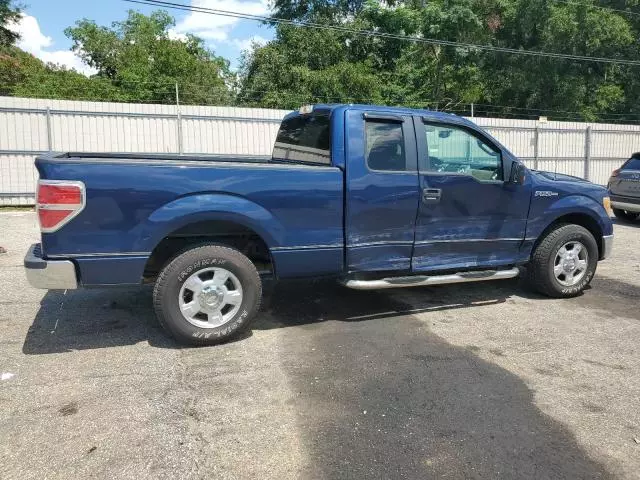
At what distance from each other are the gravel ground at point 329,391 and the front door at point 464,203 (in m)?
0.60

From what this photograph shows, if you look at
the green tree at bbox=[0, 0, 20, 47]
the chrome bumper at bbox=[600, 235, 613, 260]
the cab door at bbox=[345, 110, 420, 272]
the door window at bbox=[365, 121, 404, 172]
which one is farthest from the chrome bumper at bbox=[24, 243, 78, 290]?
the green tree at bbox=[0, 0, 20, 47]

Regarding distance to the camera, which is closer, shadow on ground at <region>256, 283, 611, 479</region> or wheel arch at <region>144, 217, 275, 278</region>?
shadow on ground at <region>256, 283, 611, 479</region>

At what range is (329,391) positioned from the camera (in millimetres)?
3908

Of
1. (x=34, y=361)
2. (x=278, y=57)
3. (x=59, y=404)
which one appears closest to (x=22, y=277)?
(x=34, y=361)

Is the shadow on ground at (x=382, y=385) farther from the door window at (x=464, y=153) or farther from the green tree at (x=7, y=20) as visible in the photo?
the green tree at (x=7, y=20)

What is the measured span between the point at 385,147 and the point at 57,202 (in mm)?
2811

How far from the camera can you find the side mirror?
5.64m

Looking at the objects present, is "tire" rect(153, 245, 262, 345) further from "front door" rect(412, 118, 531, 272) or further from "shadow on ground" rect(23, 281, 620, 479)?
"front door" rect(412, 118, 531, 272)

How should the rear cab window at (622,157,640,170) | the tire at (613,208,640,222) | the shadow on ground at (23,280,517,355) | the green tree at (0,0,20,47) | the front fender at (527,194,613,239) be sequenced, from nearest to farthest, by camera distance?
the shadow on ground at (23,280,517,355) → the front fender at (527,194,613,239) → the rear cab window at (622,157,640,170) → the tire at (613,208,640,222) → the green tree at (0,0,20,47)

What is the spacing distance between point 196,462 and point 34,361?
207 centimetres

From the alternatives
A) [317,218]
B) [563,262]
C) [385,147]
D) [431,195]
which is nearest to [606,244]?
[563,262]

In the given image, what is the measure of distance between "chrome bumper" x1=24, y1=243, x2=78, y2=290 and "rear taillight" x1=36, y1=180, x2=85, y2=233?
0.26m

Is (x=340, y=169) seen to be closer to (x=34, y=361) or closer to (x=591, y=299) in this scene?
(x=34, y=361)

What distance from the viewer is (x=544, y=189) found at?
593 centimetres
